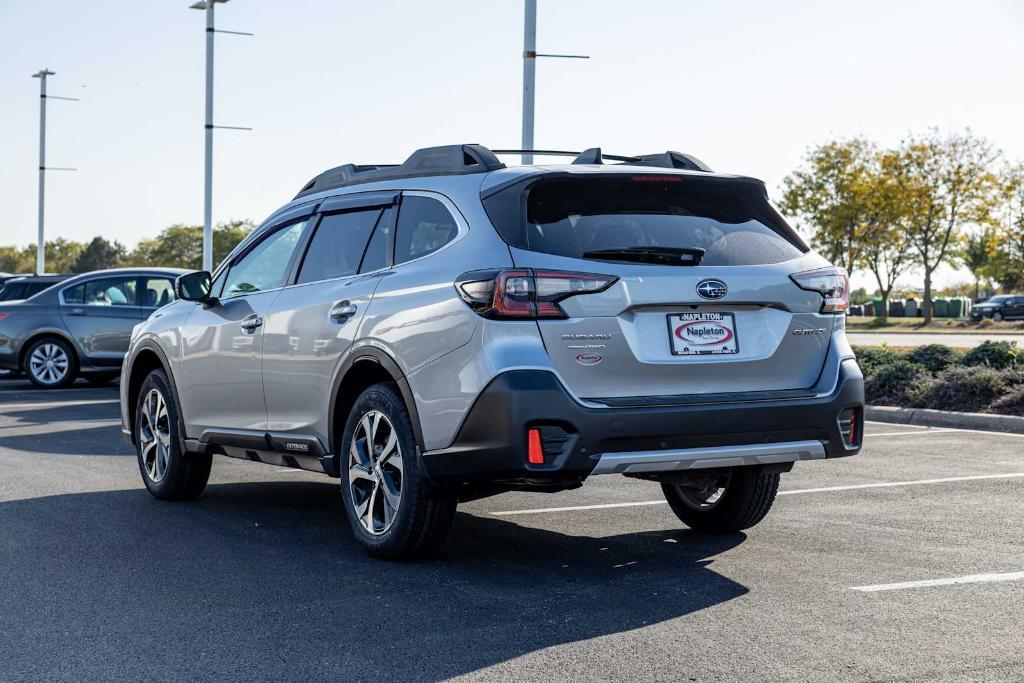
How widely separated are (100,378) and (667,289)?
16654mm

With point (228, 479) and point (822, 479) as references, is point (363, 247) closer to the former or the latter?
point (228, 479)

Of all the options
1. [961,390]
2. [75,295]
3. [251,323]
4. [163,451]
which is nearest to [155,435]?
[163,451]

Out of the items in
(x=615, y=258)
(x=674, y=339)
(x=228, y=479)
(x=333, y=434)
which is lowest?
(x=228, y=479)

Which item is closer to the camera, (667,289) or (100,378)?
(667,289)

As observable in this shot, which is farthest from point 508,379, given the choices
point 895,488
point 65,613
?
point 895,488

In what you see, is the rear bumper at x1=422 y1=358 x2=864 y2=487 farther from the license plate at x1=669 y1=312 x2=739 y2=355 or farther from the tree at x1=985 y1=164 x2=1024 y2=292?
the tree at x1=985 y1=164 x2=1024 y2=292

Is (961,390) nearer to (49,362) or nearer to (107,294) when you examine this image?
(107,294)

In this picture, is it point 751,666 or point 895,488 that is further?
point 895,488

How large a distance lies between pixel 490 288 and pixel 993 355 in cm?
1087

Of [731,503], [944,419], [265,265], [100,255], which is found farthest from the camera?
[100,255]

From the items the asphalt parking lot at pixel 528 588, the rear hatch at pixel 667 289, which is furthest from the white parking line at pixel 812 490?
the rear hatch at pixel 667 289

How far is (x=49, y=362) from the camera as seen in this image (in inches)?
755

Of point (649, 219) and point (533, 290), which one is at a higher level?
point (649, 219)

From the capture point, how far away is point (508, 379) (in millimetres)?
5438
